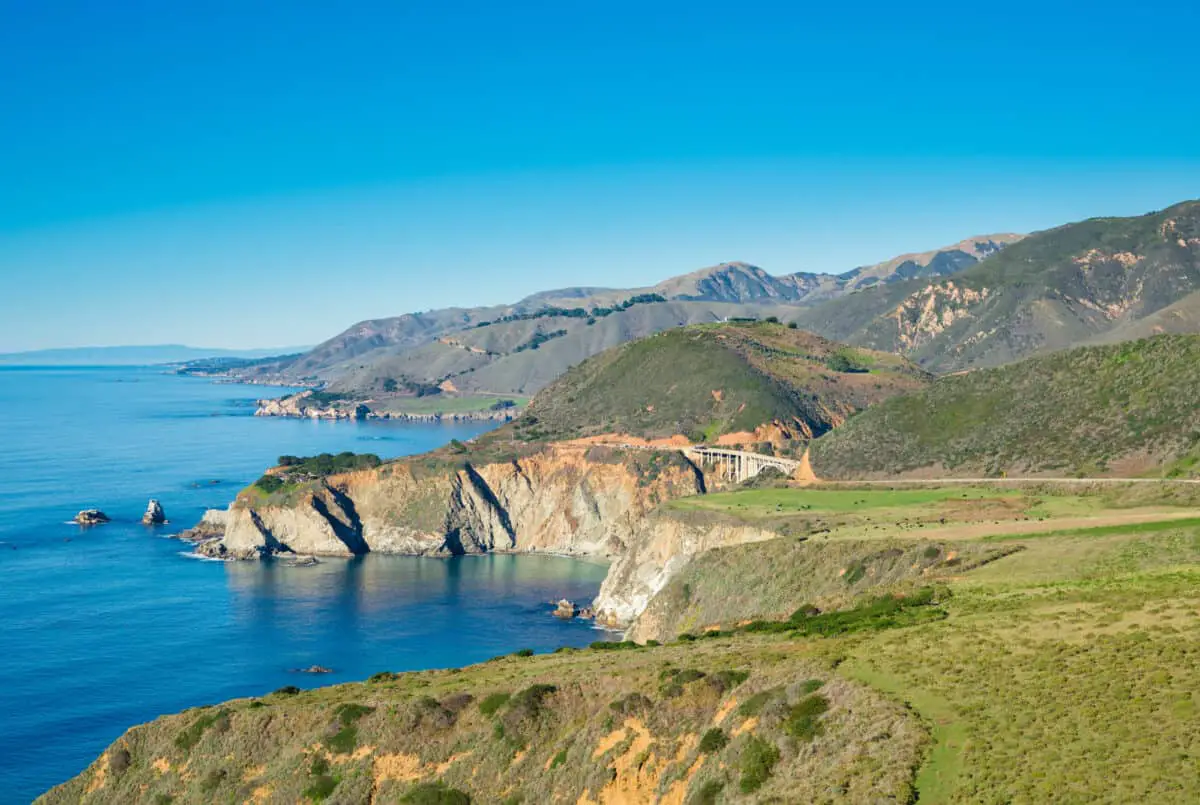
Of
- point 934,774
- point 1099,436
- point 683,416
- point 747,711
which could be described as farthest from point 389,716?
point 683,416

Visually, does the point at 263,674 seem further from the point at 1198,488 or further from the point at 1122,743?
the point at 1122,743

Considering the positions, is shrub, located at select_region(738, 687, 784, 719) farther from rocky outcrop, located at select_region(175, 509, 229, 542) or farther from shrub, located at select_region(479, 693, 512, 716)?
rocky outcrop, located at select_region(175, 509, 229, 542)

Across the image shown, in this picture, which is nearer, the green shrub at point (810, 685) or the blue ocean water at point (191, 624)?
the green shrub at point (810, 685)

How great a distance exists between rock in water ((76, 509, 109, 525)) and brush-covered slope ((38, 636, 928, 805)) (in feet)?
381

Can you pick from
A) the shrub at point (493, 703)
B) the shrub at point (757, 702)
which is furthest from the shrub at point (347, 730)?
the shrub at point (757, 702)

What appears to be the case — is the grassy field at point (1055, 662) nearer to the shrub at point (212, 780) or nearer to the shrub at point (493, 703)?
the shrub at point (493, 703)

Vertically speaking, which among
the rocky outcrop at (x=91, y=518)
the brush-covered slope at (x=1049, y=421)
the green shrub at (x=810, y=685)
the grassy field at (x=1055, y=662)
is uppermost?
the brush-covered slope at (x=1049, y=421)

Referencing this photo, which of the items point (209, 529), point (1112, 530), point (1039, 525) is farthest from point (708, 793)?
point (209, 529)

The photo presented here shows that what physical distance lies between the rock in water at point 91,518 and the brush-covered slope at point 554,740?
381 feet

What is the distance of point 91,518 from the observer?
553ft

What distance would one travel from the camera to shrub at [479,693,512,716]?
172 feet

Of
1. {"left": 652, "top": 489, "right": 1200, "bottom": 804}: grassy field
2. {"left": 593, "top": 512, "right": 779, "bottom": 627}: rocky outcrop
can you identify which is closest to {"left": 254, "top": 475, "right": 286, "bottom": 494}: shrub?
{"left": 593, "top": 512, "right": 779, "bottom": 627}: rocky outcrop

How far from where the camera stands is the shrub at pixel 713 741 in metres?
42.5

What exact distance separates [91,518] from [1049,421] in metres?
124
